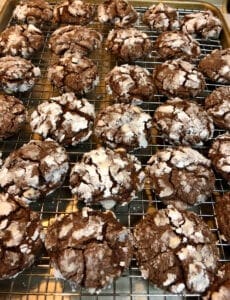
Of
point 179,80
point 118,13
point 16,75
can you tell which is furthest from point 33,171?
point 118,13

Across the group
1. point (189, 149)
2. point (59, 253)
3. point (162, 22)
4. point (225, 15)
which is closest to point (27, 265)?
point (59, 253)

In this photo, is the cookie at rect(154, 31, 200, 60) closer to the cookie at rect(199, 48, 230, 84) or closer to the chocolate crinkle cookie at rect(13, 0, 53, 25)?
the cookie at rect(199, 48, 230, 84)

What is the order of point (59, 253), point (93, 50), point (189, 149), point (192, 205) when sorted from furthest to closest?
point (93, 50) < point (189, 149) < point (192, 205) < point (59, 253)

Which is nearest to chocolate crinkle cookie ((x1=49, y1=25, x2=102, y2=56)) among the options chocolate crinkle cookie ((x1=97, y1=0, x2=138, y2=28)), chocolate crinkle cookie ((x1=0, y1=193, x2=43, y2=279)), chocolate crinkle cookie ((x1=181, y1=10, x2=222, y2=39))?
chocolate crinkle cookie ((x1=97, y1=0, x2=138, y2=28))

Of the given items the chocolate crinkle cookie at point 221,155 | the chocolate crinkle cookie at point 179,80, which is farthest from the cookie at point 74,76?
the chocolate crinkle cookie at point 221,155

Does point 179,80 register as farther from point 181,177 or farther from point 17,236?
point 17,236

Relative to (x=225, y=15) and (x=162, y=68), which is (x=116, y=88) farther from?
(x=225, y=15)
